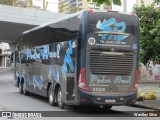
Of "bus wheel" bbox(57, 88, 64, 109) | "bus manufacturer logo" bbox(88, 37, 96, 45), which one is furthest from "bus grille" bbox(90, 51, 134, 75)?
"bus wheel" bbox(57, 88, 64, 109)

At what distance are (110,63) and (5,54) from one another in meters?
102

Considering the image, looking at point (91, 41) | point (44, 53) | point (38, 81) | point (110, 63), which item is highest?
point (91, 41)

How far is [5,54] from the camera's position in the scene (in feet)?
378

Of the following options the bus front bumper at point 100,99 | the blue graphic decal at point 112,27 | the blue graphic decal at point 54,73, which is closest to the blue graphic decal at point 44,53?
the blue graphic decal at point 54,73

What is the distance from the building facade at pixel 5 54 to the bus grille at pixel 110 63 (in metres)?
99.1

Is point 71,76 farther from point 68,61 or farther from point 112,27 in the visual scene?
point 112,27

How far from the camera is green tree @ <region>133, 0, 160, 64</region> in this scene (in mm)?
18759

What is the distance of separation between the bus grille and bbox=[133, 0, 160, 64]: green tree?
10.8 ft

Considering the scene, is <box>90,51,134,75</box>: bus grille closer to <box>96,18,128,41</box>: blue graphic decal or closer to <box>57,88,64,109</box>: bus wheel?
<box>96,18,128,41</box>: blue graphic decal

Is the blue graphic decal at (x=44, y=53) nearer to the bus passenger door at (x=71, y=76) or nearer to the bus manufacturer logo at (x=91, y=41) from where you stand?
the bus passenger door at (x=71, y=76)

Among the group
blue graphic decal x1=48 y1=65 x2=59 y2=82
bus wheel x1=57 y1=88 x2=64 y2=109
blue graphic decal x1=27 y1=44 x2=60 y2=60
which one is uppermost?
blue graphic decal x1=27 y1=44 x2=60 y2=60

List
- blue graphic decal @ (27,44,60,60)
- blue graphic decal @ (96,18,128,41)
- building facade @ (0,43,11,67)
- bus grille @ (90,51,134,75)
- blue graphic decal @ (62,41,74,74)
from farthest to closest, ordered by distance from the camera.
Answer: building facade @ (0,43,11,67), blue graphic decal @ (27,44,60,60), blue graphic decal @ (62,41,74,74), blue graphic decal @ (96,18,128,41), bus grille @ (90,51,134,75)

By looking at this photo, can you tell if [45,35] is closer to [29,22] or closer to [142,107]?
[142,107]

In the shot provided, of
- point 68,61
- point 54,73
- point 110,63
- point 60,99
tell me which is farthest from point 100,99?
point 54,73
